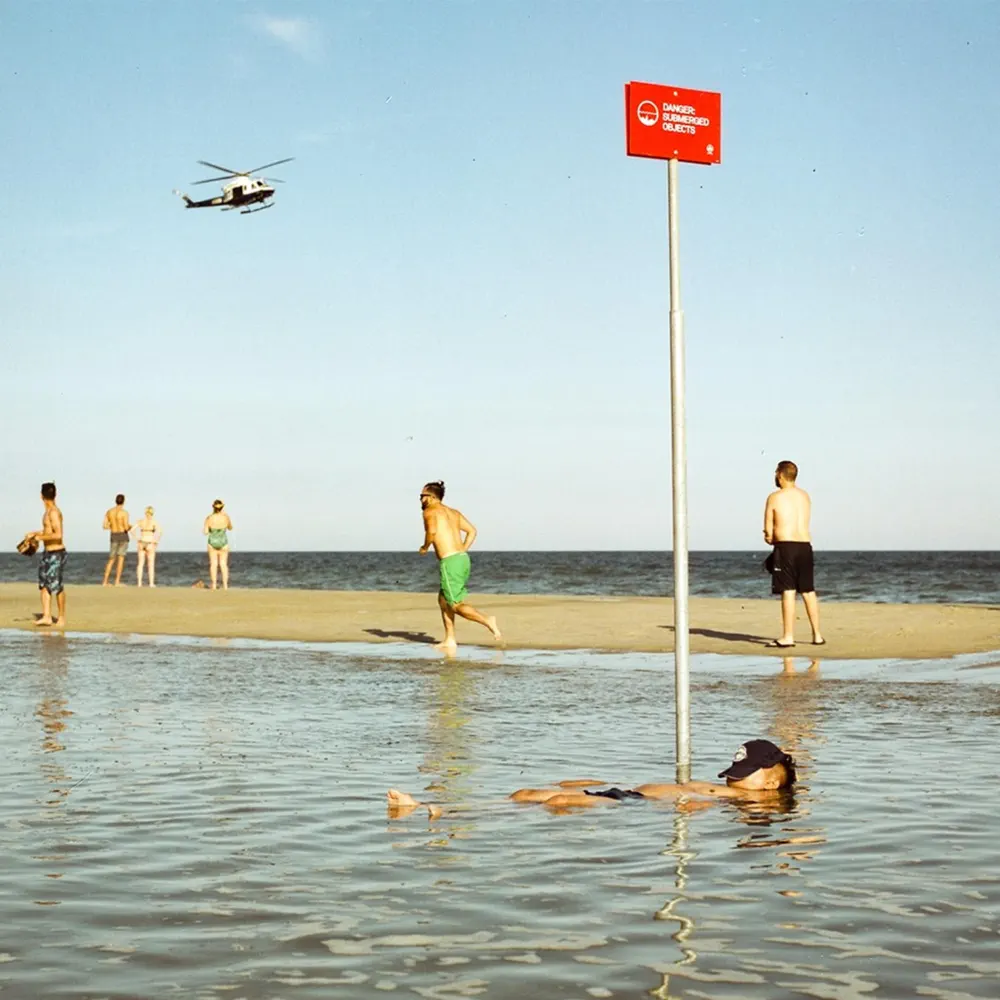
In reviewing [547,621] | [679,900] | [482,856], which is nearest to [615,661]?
[547,621]

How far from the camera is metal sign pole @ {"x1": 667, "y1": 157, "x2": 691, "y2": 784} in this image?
8.31 metres

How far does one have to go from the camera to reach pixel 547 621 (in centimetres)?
2222

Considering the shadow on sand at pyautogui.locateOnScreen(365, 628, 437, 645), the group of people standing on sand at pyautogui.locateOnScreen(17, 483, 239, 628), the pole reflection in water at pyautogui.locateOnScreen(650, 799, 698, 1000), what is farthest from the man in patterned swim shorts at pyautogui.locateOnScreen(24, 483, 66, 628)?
the pole reflection in water at pyautogui.locateOnScreen(650, 799, 698, 1000)

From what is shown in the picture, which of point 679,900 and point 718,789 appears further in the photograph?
point 718,789

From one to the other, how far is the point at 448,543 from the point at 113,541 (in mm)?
20502

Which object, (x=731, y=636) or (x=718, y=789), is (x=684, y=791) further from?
(x=731, y=636)

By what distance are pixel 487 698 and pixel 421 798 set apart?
4.90 m

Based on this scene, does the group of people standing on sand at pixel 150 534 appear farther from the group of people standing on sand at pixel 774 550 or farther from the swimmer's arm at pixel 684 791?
the swimmer's arm at pixel 684 791

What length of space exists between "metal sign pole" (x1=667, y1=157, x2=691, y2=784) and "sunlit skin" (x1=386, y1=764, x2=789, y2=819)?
1.57ft

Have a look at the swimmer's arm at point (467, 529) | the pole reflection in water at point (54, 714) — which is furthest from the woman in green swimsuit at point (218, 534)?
the swimmer's arm at point (467, 529)

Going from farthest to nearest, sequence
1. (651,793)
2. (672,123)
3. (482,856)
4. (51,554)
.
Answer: (51,554)
(672,123)
(651,793)
(482,856)

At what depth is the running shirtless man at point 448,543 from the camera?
17172 mm

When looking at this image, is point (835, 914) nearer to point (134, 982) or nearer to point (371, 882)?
point (371, 882)

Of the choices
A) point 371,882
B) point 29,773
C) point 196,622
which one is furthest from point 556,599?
point 371,882
